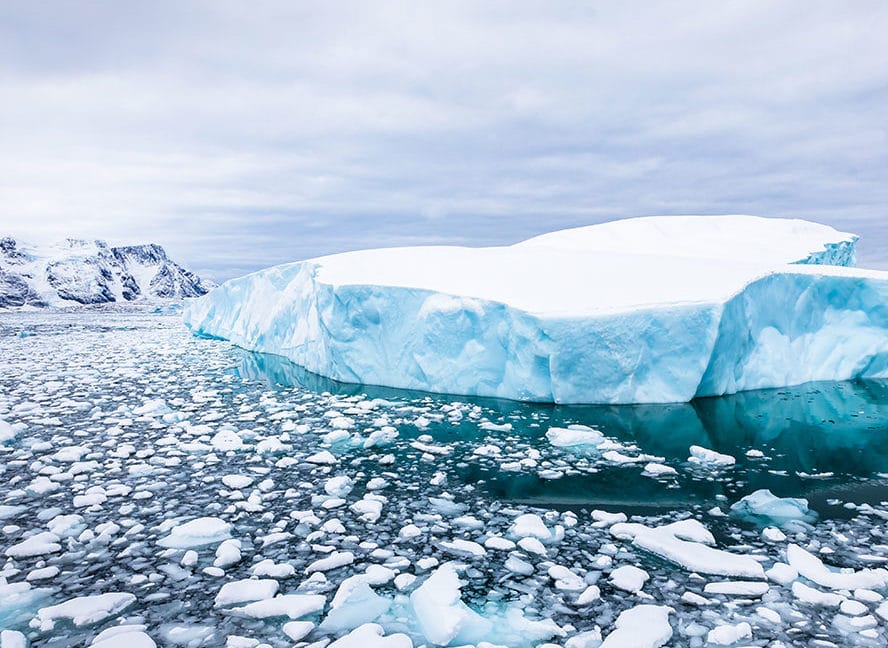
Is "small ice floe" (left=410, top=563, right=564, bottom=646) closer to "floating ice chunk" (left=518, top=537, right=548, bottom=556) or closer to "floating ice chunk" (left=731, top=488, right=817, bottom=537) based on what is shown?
"floating ice chunk" (left=518, top=537, right=548, bottom=556)

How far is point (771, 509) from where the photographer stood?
3.40 meters

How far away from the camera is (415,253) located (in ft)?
35.2

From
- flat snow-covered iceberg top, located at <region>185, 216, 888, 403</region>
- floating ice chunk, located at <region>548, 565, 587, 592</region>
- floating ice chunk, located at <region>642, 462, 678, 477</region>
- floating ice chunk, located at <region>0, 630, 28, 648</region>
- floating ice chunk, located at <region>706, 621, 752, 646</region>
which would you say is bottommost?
floating ice chunk, located at <region>642, 462, 678, 477</region>

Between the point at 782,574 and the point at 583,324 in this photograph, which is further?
the point at 583,324

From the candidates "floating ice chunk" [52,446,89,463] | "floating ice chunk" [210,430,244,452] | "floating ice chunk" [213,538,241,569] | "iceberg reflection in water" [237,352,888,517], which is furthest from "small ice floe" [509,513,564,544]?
"floating ice chunk" [52,446,89,463]

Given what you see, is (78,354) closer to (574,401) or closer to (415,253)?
(415,253)

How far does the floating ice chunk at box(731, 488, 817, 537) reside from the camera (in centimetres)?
332

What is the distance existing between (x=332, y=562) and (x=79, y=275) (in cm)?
9318

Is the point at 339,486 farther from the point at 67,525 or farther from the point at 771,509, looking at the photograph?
the point at 771,509

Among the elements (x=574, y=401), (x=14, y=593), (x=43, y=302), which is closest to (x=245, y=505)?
(x=14, y=593)

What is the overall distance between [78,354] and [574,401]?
12.3m

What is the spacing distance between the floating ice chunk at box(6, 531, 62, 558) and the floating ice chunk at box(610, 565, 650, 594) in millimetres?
2946

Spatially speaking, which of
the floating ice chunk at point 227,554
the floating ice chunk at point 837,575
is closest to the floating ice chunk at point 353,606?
the floating ice chunk at point 227,554

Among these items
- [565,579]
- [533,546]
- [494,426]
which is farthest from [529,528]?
[494,426]
